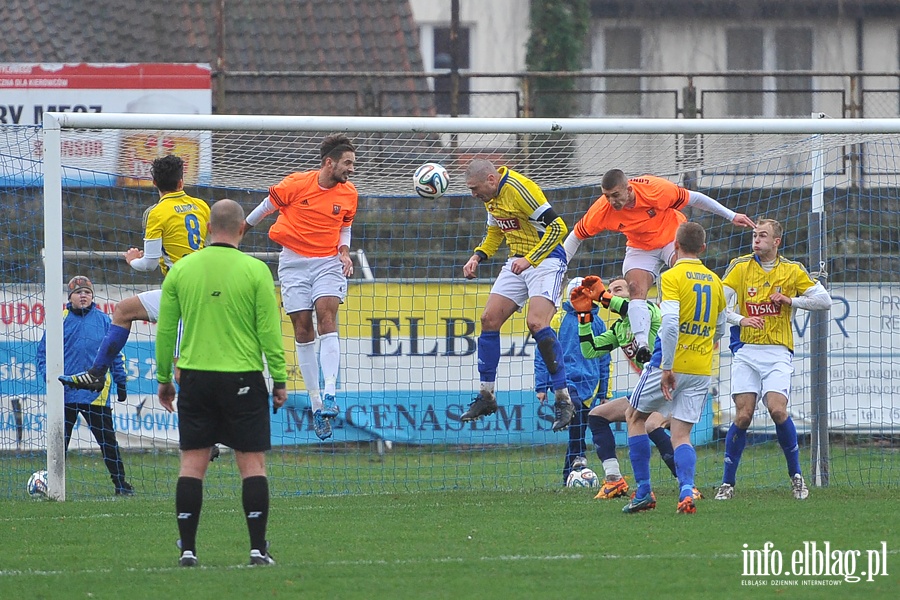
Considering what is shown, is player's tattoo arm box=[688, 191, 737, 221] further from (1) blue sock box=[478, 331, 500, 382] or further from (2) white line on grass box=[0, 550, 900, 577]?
(2) white line on grass box=[0, 550, 900, 577]

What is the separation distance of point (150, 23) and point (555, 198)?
8916mm

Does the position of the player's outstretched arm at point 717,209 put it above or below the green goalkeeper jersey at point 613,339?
above

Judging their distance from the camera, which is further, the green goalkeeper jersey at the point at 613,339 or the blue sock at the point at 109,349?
the blue sock at the point at 109,349

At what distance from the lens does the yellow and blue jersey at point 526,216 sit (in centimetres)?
1030

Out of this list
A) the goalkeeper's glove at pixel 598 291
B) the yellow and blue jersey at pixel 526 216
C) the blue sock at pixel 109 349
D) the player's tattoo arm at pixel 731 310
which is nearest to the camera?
the goalkeeper's glove at pixel 598 291

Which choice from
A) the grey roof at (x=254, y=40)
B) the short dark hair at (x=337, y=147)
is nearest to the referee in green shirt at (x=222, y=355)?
the short dark hair at (x=337, y=147)

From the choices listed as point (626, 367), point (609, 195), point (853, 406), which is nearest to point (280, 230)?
point (609, 195)

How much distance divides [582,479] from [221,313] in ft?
16.9

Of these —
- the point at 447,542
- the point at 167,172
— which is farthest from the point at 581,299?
the point at 167,172

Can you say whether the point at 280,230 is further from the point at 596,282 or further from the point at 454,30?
the point at 454,30

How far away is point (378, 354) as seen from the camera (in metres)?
14.3

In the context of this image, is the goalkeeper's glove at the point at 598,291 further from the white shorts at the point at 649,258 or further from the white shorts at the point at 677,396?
the white shorts at the point at 649,258

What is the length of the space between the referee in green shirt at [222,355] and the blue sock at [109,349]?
131 inches

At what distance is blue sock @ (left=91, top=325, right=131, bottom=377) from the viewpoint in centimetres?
991
